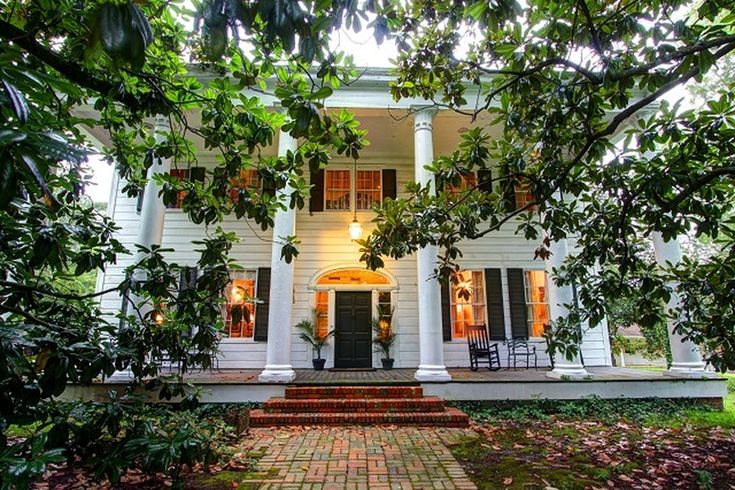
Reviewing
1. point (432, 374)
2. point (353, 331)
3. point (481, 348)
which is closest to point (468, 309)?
point (481, 348)

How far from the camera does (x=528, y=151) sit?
12.2ft

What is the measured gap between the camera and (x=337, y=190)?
9742 mm

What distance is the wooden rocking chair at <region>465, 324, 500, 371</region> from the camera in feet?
Answer: 27.5

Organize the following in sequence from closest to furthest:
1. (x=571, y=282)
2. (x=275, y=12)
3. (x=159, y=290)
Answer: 1. (x=275, y=12)
2. (x=159, y=290)
3. (x=571, y=282)

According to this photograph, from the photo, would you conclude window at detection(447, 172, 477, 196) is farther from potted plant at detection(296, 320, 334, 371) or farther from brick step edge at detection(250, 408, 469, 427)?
potted plant at detection(296, 320, 334, 371)

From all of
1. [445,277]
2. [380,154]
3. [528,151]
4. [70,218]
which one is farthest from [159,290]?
[380,154]

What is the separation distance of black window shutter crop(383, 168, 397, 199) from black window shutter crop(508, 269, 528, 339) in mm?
3387

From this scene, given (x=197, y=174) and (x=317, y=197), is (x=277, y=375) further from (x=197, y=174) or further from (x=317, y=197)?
(x=197, y=174)

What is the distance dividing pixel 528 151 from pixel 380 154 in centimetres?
635

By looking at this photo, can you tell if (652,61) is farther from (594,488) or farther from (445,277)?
(594,488)

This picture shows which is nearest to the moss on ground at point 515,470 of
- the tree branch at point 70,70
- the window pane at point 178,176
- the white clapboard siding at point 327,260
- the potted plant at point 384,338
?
the window pane at point 178,176

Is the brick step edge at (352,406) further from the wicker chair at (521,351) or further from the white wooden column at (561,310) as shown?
the wicker chair at (521,351)

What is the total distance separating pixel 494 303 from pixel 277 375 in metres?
5.24

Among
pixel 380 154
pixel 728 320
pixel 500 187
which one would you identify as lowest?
pixel 728 320
